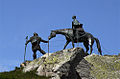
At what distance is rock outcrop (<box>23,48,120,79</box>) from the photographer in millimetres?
21266

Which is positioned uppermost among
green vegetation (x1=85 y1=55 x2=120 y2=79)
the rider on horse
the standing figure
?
the rider on horse

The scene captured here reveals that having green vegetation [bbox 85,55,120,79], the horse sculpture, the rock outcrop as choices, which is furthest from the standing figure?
green vegetation [bbox 85,55,120,79]

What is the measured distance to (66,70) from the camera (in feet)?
69.4

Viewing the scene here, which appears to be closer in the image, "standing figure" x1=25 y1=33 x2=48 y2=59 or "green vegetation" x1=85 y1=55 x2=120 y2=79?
"green vegetation" x1=85 y1=55 x2=120 y2=79

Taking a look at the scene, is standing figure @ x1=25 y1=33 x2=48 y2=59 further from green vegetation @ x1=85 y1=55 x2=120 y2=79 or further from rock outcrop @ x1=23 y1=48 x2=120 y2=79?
green vegetation @ x1=85 y1=55 x2=120 y2=79

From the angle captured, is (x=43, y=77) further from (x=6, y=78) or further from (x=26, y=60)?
(x=26, y=60)

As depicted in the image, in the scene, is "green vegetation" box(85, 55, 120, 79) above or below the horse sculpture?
below

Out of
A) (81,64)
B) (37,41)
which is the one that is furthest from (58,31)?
(81,64)

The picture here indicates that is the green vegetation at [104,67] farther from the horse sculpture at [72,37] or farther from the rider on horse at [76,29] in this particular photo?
the rider on horse at [76,29]

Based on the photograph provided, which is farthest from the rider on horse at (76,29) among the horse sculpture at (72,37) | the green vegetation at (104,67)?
the green vegetation at (104,67)

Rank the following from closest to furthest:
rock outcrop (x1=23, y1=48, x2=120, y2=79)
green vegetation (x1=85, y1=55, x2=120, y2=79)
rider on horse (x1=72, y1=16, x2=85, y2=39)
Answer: rock outcrop (x1=23, y1=48, x2=120, y2=79)
green vegetation (x1=85, y1=55, x2=120, y2=79)
rider on horse (x1=72, y1=16, x2=85, y2=39)

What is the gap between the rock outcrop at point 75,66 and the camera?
21266 millimetres

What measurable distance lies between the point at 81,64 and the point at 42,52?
5.64 metres

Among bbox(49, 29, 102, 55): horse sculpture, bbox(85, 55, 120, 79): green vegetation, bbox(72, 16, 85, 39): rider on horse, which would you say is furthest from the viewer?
bbox(49, 29, 102, 55): horse sculpture
